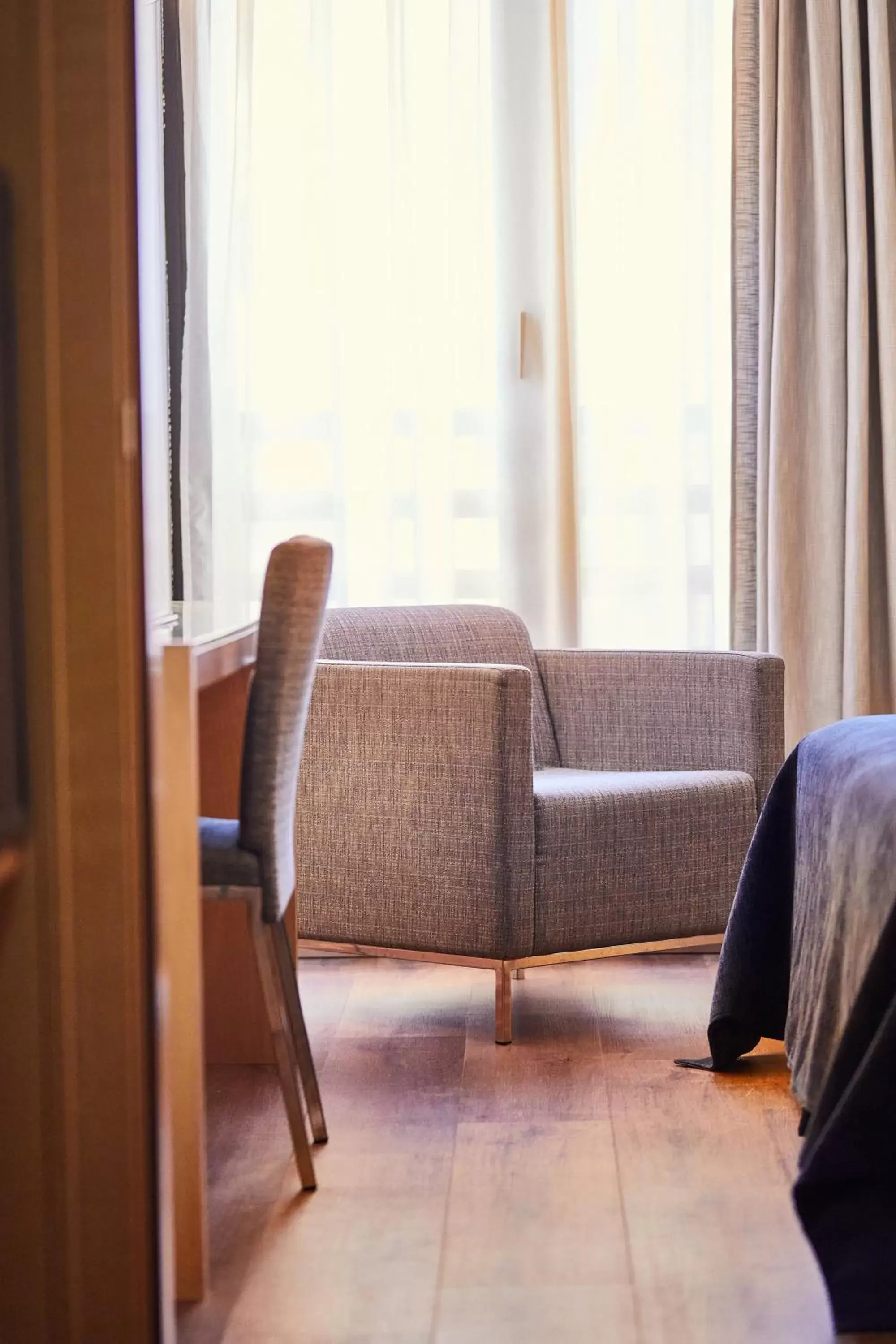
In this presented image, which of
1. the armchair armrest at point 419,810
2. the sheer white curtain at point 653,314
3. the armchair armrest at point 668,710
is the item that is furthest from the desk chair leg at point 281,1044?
the sheer white curtain at point 653,314

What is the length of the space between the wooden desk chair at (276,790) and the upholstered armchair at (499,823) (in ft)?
2.07

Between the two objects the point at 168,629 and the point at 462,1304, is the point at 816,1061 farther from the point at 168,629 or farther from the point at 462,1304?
the point at 168,629

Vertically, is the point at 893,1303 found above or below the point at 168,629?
below

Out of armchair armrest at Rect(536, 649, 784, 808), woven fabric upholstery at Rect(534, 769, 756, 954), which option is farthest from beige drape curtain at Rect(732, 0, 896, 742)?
woven fabric upholstery at Rect(534, 769, 756, 954)

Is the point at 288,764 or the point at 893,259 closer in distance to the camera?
the point at 288,764

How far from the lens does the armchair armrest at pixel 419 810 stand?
2.50 m

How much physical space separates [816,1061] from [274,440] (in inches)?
80.3

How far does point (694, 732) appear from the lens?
9.46ft

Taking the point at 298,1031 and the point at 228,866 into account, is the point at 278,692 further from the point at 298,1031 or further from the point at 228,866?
the point at 298,1031

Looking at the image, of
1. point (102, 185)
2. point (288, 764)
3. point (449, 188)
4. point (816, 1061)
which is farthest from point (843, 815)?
point (449, 188)

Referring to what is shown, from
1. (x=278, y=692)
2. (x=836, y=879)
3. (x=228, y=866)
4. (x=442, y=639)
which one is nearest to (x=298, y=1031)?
(x=228, y=866)

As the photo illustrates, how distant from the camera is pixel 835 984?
1.89 m

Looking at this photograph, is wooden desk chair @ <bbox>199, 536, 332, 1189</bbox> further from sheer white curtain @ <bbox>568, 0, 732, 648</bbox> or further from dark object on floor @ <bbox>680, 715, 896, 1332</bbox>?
sheer white curtain @ <bbox>568, 0, 732, 648</bbox>

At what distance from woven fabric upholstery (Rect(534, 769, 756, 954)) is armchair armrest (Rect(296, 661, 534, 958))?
0.05 metres
